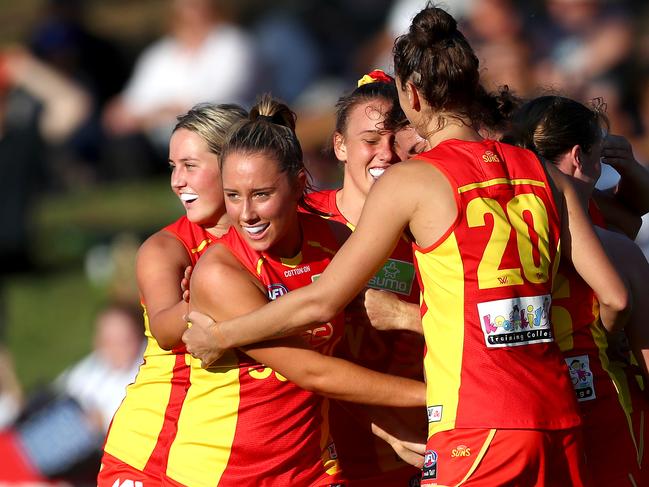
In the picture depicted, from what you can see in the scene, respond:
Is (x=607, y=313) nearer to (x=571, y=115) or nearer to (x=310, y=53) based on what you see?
(x=571, y=115)

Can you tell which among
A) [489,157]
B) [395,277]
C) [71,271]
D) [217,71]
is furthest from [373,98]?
[71,271]

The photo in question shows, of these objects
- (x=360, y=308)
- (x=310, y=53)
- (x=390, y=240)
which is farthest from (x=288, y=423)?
(x=310, y=53)

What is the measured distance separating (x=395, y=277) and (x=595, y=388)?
86cm

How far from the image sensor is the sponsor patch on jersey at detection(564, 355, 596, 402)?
3.56m

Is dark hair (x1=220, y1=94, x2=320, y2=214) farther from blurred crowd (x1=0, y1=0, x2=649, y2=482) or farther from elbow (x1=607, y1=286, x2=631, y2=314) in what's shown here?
blurred crowd (x1=0, y1=0, x2=649, y2=482)

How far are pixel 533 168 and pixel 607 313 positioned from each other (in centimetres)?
54

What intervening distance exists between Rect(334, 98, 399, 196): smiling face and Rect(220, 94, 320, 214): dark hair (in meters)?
0.43

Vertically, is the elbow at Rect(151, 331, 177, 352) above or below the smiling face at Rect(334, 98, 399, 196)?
below

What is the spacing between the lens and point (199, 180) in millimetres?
4008

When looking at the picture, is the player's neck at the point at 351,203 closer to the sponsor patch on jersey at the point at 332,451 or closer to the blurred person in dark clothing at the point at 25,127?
the sponsor patch on jersey at the point at 332,451

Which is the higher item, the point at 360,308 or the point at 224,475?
the point at 360,308

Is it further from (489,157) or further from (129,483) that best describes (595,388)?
(129,483)

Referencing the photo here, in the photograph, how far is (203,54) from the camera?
432 inches

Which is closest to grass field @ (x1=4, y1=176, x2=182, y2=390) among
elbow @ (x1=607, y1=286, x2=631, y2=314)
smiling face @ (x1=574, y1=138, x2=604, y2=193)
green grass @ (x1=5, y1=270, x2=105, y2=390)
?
green grass @ (x1=5, y1=270, x2=105, y2=390)
